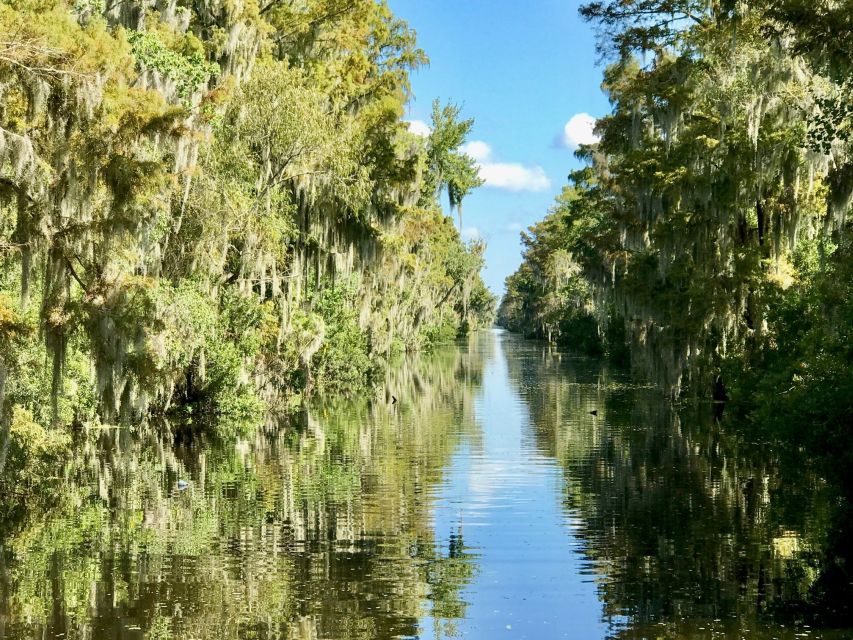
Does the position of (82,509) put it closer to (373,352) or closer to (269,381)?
(269,381)

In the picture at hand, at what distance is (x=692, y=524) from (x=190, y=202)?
35.1ft

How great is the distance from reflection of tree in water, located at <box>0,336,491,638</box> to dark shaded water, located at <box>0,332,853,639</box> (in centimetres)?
3

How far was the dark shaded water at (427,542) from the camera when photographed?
884 centimetres

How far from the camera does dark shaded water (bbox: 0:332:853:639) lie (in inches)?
348

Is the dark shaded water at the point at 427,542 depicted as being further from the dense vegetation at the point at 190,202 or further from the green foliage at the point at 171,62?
the green foliage at the point at 171,62

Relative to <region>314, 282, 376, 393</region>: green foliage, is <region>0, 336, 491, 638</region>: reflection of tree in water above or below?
below

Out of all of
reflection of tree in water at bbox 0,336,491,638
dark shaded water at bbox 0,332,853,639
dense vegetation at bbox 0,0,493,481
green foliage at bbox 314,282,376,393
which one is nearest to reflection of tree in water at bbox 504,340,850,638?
dark shaded water at bbox 0,332,853,639

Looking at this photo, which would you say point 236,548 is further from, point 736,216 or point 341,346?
point 341,346

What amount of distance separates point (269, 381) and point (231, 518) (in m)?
13.0

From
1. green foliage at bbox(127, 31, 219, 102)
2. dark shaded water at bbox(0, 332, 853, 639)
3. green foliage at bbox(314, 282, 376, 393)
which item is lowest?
dark shaded water at bbox(0, 332, 853, 639)

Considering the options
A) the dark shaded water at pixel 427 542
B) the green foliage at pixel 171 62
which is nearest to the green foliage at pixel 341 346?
the dark shaded water at pixel 427 542

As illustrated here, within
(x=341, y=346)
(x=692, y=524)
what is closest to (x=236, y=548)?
(x=692, y=524)

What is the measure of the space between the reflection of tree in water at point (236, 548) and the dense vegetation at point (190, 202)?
1.24 m

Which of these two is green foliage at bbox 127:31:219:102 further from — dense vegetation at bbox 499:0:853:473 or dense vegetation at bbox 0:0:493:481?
dense vegetation at bbox 499:0:853:473
